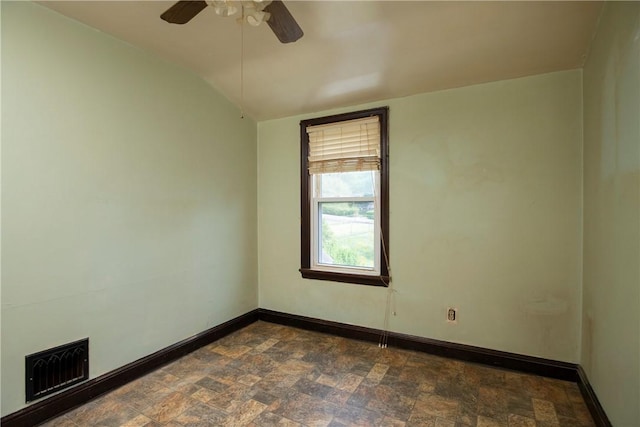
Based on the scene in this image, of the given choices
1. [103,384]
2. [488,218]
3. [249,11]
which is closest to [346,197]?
[488,218]

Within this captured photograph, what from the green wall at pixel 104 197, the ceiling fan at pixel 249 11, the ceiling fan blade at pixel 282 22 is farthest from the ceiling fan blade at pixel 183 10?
the green wall at pixel 104 197

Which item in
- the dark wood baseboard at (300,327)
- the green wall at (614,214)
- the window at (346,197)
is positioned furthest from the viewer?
the window at (346,197)

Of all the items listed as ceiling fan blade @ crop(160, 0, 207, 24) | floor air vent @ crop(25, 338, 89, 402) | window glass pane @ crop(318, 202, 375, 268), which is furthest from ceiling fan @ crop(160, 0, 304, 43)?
floor air vent @ crop(25, 338, 89, 402)

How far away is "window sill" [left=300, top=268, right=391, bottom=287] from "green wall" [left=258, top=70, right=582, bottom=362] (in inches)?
2.7

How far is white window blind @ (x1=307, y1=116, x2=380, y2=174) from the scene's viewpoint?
2832mm

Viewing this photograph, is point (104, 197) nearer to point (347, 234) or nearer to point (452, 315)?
point (347, 234)

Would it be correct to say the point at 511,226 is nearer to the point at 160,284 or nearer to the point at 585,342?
the point at 585,342

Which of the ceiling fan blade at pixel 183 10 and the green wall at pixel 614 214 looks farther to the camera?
the ceiling fan blade at pixel 183 10

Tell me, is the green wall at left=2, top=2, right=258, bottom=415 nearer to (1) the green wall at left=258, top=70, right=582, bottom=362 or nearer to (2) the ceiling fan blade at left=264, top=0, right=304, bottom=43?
(2) the ceiling fan blade at left=264, top=0, right=304, bottom=43

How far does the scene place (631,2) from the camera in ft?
4.39

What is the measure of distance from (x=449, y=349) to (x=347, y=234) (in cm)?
130

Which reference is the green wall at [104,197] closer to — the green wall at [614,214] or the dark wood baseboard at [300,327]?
the dark wood baseboard at [300,327]

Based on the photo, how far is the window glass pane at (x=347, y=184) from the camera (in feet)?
9.57

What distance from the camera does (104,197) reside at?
2061 millimetres
